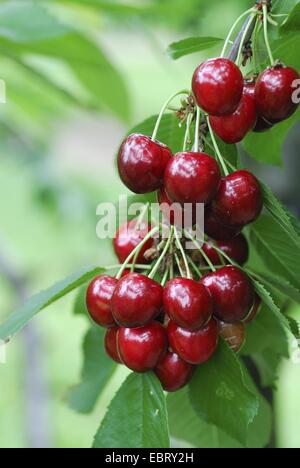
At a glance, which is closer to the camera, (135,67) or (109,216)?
(109,216)

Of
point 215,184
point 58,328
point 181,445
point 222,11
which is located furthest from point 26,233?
point 215,184

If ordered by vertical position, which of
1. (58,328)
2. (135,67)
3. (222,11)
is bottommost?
(58,328)

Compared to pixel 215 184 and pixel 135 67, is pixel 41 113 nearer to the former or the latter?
pixel 215 184

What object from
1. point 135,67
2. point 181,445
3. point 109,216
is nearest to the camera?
point 109,216

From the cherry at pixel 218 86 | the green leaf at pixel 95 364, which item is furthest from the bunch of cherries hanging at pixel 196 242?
the green leaf at pixel 95 364

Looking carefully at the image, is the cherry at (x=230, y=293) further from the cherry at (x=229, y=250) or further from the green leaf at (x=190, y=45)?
the green leaf at (x=190, y=45)

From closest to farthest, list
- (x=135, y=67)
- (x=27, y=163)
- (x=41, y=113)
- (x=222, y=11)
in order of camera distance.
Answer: (x=41, y=113), (x=222, y=11), (x=27, y=163), (x=135, y=67)

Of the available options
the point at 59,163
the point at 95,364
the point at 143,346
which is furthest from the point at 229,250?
the point at 59,163
